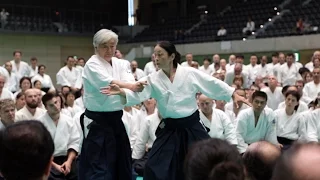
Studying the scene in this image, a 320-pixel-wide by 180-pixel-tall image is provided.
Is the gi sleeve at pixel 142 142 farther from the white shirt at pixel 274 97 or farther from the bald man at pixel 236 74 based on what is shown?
the bald man at pixel 236 74

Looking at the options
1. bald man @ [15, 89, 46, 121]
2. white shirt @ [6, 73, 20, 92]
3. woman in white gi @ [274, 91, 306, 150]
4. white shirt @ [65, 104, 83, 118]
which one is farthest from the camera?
white shirt @ [6, 73, 20, 92]

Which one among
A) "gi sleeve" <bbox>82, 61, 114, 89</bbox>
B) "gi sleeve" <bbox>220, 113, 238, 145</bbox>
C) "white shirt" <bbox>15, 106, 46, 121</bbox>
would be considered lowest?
"gi sleeve" <bbox>220, 113, 238, 145</bbox>

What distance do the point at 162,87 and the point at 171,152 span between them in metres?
0.64

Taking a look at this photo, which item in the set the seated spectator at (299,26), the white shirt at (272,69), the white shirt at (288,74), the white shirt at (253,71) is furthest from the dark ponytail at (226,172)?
the seated spectator at (299,26)

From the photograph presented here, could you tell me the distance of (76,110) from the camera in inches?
334

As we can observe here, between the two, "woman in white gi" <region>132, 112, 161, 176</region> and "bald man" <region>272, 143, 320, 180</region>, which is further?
"woman in white gi" <region>132, 112, 161, 176</region>

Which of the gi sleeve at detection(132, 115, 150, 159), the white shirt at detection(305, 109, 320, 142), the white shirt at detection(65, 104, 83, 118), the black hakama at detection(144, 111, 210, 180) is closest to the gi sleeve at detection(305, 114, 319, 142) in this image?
the white shirt at detection(305, 109, 320, 142)

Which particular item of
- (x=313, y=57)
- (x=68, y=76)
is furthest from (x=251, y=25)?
(x=68, y=76)

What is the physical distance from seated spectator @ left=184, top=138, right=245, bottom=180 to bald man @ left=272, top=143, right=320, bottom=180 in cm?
59

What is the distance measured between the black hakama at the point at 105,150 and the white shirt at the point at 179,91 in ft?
1.33

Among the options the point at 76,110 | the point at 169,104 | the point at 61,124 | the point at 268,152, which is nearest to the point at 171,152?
the point at 169,104

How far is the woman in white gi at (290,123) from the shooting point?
7.57m

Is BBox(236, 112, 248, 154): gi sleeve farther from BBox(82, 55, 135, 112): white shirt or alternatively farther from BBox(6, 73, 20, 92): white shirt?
BBox(6, 73, 20, 92): white shirt

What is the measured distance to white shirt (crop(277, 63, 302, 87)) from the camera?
486 inches
